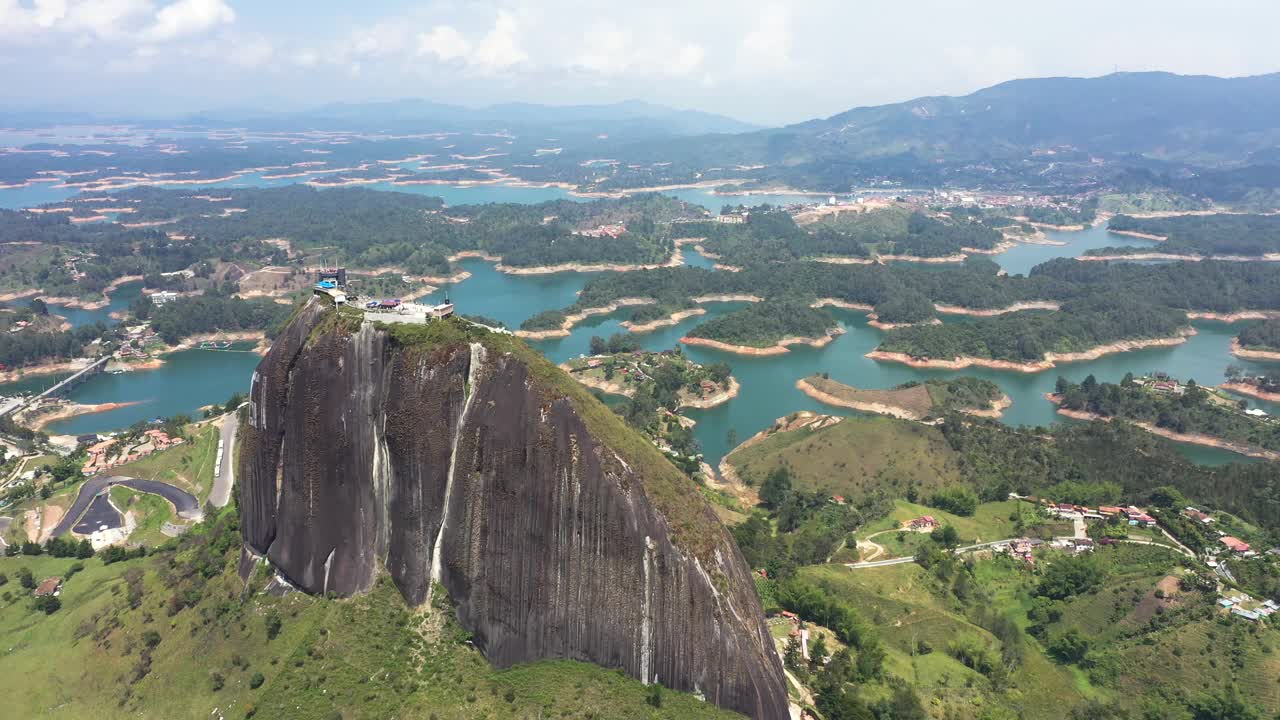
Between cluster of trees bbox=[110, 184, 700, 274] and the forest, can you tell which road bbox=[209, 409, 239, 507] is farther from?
the forest

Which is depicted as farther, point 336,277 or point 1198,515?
point 1198,515

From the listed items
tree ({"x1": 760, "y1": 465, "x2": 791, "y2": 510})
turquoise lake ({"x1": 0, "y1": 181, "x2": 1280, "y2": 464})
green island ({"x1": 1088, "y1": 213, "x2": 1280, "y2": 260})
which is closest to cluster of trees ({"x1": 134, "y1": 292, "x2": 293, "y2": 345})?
turquoise lake ({"x1": 0, "y1": 181, "x2": 1280, "y2": 464})

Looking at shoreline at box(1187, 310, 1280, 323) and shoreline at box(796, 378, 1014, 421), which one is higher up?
shoreline at box(1187, 310, 1280, 323)

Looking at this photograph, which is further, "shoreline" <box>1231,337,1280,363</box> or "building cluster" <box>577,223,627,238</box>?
"building cluster" <box>577,223,627,238</box>

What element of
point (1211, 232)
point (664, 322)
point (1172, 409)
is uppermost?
point (1211, 232)

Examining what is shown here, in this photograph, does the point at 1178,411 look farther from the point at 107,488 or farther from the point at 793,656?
the point at 107,488

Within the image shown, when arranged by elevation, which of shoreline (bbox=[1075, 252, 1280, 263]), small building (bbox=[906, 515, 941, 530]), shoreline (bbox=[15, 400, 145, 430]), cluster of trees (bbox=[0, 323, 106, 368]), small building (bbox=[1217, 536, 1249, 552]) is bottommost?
shoreline (bbox=[15, 400, 145, 430])

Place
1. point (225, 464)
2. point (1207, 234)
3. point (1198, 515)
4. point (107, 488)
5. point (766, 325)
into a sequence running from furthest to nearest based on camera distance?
1. point (1207, 234)
2. point (766, 325)
3. point (225, 464)
4. point (107, 488)
5. point (1198, 515)

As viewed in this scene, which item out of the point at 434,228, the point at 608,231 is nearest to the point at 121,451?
the point at 434,228

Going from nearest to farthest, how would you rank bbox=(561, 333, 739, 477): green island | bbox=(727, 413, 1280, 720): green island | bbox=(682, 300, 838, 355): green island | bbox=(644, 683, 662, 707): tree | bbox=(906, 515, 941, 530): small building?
bbox=(644, 683, 662, 707): tree < bbox=(727, 413, 1280, 720): green island < bbox=(906, 515, 941, 530): small building < bbox=(561, 333, 739, 477): green island < bbox=(682, 300, 838, 355): green island
